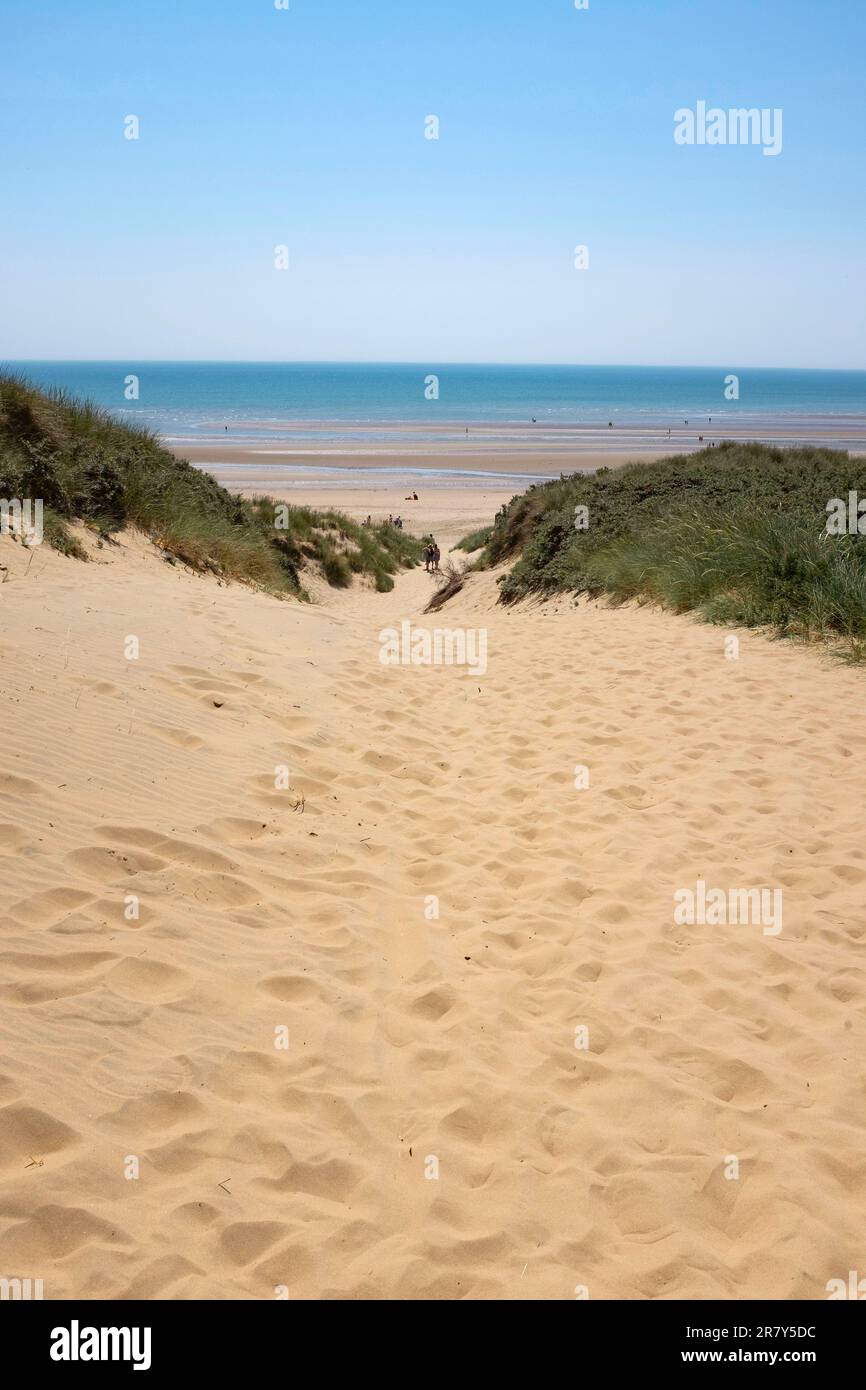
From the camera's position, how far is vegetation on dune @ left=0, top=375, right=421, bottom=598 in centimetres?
1180

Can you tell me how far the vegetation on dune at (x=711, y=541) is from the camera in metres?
10.2

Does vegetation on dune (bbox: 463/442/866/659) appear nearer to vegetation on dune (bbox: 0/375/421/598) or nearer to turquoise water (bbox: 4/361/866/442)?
vegetation on dune (bbox: 0/375/421/598)

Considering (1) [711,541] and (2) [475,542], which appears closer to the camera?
(1) [711,541]

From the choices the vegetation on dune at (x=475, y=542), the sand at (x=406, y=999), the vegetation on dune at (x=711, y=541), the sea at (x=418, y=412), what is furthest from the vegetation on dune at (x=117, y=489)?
the sea at (x=418, y=412)

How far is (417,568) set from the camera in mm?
24781

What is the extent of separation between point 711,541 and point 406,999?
31.3 feet

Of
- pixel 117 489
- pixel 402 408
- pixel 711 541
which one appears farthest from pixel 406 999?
pixel 402 408

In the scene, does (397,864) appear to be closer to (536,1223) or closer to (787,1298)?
(536,1223)

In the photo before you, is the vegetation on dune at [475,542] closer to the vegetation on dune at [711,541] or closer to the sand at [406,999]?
the vegetation on dune at [711,541]

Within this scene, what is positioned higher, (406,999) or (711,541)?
(711,541)

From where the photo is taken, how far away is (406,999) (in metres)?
3.87

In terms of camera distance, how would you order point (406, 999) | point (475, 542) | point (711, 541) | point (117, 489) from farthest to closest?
1. point (475, 542)
2. point (117, 489)
3. point (711, 541)
4. point (406, 999)

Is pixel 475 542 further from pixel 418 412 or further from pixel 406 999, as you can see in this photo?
pixel 418 412

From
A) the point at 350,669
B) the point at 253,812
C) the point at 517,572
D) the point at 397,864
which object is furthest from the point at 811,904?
the point at 517,572
